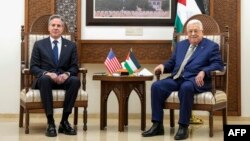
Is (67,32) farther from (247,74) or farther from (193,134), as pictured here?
(247,74)

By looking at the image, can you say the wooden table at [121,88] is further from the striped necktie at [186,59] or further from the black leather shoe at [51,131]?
the black leather shoe at [51,131]

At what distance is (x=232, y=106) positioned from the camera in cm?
556

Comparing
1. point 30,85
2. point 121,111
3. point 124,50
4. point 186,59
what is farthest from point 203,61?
point 30,85

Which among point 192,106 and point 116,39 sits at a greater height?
point 116,39

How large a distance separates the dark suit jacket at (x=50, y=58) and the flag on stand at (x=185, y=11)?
1358 millimetres

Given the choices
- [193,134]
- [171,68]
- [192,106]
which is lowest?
[193,134]

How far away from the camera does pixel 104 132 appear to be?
15.0 ft

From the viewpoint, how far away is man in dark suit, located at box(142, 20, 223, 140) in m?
4.21

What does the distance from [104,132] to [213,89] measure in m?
1.19

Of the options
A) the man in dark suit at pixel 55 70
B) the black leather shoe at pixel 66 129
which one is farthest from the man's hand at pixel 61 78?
the black leather shoe at pixel 66 129

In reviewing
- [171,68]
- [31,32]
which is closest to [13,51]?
[31,32]

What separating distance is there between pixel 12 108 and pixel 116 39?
1.59 m

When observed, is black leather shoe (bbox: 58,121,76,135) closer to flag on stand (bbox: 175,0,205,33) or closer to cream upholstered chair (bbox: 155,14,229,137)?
cream upholstered chair (bbox: 155,14,229,137)

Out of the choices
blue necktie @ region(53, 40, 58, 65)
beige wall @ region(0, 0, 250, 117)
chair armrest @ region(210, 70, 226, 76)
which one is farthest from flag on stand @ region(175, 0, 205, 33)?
blue necktie @ region(53, 40, 58, 65)
